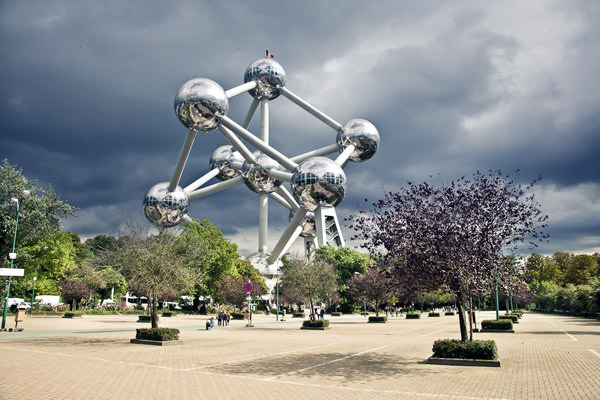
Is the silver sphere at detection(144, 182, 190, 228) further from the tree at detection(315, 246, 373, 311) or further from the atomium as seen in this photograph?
the tree at detection(315, 246, 373, 311)

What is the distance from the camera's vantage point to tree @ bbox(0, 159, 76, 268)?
2858 centimetres

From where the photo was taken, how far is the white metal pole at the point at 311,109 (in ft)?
104

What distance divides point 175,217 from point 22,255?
37.6 feet

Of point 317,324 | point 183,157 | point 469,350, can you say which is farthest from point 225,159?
point 469,350

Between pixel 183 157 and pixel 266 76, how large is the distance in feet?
31.7

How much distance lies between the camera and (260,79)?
107 feet

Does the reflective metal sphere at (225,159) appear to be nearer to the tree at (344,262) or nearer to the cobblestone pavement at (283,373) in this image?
the tree at (344,262)

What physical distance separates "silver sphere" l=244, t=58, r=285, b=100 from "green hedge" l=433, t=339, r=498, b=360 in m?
25.3

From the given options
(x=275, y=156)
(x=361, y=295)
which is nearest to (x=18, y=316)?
(x=275, y=156)

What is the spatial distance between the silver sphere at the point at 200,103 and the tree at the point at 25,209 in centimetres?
1408

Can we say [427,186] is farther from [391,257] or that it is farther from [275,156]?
[275,156]

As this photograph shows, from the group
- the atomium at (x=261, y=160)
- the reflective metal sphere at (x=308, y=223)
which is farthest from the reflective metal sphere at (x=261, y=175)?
the reflective metal sphere at (x=308, y=223)

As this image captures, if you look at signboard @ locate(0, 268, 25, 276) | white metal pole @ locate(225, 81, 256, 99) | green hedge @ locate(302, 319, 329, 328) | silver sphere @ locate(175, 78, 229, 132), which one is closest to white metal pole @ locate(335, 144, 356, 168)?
white metal pole @ locate(225, 81, 256, 99)

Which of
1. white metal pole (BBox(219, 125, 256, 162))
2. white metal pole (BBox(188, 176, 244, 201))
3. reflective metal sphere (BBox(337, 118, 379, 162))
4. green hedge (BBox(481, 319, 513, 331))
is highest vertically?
reflective metal sphere (BBox(337, 118, 379, 162))
